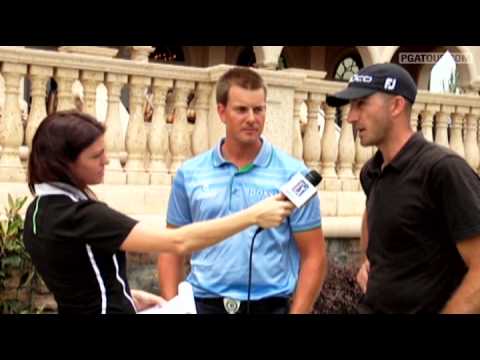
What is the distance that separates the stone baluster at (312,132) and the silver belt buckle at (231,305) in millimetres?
4456

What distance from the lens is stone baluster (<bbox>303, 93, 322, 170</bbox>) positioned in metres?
7.74

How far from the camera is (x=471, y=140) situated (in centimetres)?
886

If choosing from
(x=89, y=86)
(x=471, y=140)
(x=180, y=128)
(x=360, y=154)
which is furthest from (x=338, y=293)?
(x=471, y=140)

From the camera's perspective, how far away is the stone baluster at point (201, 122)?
7.06m

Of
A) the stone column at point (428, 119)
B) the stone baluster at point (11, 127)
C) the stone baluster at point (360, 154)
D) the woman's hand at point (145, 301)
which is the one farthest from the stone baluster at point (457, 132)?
the woman's hand at point (145, 301)

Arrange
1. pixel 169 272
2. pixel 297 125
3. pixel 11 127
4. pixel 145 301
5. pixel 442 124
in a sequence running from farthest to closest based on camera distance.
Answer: pixel 442 124 < pixel 297 125 < pixel 11 127 < pixel 169 272 < pixel 145 301

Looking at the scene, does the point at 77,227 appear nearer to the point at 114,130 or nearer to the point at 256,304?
the point at 256,304

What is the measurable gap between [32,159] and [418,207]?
1437 millimetres

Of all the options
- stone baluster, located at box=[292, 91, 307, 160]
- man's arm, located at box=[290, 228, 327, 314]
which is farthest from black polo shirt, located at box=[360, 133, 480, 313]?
stone baluster, located at box=[292, 91, 307, 160]

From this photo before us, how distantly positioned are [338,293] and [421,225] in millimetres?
3988

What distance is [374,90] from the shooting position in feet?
10.5

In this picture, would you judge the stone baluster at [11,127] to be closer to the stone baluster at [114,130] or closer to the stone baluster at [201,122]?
the stone baluster at [114,130]

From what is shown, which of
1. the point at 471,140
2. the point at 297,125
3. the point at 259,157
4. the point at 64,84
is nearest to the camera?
the point at 259,157

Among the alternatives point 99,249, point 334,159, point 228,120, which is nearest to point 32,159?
point 99,249
